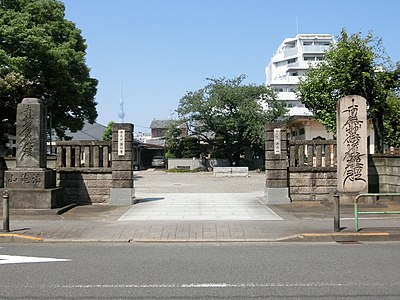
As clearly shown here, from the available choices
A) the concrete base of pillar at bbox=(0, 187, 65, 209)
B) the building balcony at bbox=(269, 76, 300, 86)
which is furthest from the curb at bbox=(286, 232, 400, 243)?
the building balcony at bbox=(269, 76, 300, 86)

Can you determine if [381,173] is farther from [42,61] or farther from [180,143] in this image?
[180,143]

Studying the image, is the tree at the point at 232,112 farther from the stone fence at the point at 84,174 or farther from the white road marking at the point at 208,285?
the white road marking at the point at 208,285

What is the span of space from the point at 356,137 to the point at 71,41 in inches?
905

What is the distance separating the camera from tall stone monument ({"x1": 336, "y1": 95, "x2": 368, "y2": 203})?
15.5 m

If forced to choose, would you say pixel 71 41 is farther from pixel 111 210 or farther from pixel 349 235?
pixel 349 235

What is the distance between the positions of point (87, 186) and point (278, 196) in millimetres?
7060

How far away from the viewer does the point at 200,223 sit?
1234 cm

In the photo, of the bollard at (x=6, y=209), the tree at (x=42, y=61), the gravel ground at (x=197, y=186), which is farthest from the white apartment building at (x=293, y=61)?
the bollard at (x=6, y=209)

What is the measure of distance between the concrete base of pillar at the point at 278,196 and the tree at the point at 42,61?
14.6m

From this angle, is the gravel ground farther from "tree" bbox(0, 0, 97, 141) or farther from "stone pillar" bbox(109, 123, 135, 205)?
"tree" bbox(0, 0, 97, 141)

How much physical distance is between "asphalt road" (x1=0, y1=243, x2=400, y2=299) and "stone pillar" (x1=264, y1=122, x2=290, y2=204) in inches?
264

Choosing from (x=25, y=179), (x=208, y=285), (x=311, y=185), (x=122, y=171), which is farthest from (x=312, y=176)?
(x=208, y=285)

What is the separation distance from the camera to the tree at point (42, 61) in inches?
995

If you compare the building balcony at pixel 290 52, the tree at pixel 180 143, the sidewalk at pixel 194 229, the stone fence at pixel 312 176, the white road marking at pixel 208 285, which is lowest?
the white road marking at pixel 208 285
